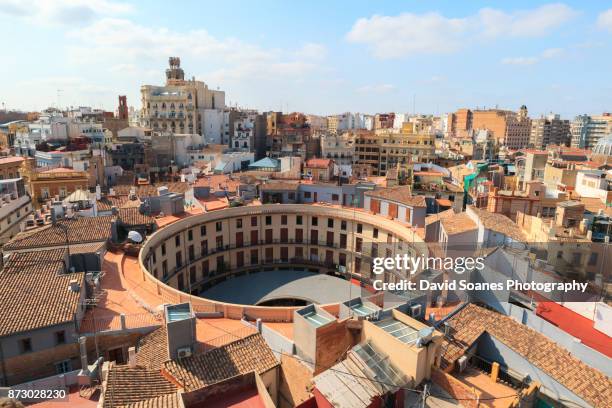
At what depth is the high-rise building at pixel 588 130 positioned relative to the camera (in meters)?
138

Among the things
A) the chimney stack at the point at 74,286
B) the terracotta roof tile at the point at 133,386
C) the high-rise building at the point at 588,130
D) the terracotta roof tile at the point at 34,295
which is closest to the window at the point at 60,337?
the terracotta roof tile at the point at 34,295

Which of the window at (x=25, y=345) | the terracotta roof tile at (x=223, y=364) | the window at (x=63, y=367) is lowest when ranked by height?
the window at (x=63, y=367)

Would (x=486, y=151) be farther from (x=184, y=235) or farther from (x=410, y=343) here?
(x=410, y=343)

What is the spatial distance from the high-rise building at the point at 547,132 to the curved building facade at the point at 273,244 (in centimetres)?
12034

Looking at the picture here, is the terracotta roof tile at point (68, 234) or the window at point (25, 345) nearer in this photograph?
the window at point (25, 345)

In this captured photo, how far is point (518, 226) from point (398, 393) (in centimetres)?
2082

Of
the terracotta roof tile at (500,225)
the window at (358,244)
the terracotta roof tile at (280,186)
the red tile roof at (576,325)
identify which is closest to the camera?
the red tile roof at (576,325)

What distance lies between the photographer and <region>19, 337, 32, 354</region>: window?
1961 centimetres

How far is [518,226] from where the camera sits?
3112 centimetres

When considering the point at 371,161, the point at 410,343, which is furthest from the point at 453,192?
the point at 371,161

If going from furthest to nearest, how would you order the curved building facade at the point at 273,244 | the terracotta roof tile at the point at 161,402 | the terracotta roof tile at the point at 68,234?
the curved building facade at the point at 273,244, the terracotta roof tile at the point at 68,234, the terracotta roof tile at the point at 161,402

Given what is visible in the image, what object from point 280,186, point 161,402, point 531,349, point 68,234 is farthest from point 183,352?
point 280,186

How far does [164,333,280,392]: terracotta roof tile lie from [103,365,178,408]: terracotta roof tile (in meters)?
0.54

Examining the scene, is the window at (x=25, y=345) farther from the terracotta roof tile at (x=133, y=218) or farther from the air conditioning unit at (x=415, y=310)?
the air conditioning unit at (x=415, y=310)
